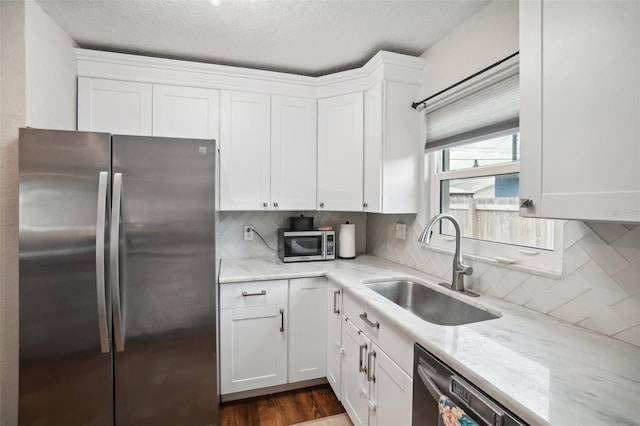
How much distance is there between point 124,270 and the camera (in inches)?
60.9

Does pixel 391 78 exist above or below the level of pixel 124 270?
above

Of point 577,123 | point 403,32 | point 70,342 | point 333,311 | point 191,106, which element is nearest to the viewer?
point 577,123

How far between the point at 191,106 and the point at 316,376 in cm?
214

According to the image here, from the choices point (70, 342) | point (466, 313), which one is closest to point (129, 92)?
point (70, 342)

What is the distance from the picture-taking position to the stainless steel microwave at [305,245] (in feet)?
7.82

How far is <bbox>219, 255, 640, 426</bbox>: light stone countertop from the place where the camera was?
0.71m

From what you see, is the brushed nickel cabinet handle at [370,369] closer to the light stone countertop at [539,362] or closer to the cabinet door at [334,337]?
the light stone countertop at [539,362]

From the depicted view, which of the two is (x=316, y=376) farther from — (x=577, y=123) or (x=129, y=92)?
(x=129, y=92)

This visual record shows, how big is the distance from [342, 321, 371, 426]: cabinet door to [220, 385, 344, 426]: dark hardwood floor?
25 cm

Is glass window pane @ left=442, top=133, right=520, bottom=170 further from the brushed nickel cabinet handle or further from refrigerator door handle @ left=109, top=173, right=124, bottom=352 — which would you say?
refrigerator door handle @ left=109, top=173, right=124, bottom=352

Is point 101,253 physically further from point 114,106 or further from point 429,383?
point 429,383

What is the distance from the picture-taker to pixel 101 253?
146 cm

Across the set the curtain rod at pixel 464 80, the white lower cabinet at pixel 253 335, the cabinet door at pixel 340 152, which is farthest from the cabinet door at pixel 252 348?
the curtain rod at pixel 464 80

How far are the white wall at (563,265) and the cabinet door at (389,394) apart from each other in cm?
67
